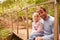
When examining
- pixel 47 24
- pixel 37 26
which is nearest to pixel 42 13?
pixel 47 24

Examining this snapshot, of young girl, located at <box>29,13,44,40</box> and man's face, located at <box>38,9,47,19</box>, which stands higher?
man's face, located at <box>38,9,47,19</box>

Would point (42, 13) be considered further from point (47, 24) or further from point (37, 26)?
point (37, 26)

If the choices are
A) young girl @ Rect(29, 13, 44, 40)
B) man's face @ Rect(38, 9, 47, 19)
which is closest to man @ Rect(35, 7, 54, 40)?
man's face @ Rect(38, 9, 47, 19)

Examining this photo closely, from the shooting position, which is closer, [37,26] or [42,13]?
[42,13]

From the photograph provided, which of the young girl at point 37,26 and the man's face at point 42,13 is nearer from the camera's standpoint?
the man's face at point 42,13

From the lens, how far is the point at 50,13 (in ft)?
9.22

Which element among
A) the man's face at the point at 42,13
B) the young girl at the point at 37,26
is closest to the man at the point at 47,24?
the man's face at the point at 42,13

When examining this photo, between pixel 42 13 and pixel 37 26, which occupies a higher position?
pixel 42 13

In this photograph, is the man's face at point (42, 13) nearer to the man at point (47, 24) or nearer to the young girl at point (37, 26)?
the man at point (47, 24)

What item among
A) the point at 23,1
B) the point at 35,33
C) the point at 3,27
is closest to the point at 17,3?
the point at 23,1

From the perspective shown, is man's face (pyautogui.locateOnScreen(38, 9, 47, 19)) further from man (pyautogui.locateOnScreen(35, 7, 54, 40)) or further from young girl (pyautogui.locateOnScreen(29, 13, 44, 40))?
young girl (pyautogui.locateOnScreen(29, 13, 44, 40))

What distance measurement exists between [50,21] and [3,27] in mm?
6647

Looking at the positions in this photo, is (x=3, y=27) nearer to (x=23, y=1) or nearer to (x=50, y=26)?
(x=23, y=1)

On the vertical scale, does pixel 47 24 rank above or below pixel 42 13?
below
